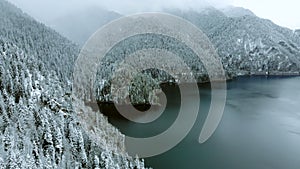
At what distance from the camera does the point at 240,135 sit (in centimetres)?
9612

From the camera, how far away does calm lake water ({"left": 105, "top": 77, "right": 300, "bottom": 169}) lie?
7506 centimetres

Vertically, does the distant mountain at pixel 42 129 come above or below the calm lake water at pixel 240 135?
above

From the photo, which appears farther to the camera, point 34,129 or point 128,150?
point 128,150

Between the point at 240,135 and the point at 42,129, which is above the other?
the point at 42,129

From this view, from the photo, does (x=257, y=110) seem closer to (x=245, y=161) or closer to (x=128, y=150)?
(x=245, y=161)

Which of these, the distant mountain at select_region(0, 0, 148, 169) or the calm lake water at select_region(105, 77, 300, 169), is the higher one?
the distant mountain at select_region(0, 0, 148, 169)

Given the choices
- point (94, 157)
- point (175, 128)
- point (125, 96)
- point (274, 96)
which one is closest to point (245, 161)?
point (175, 128)

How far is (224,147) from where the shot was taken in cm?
8456

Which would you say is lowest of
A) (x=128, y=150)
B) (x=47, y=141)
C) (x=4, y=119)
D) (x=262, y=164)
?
(x=262, y=164)

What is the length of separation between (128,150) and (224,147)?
28.2m

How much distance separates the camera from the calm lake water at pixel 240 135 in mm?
75062

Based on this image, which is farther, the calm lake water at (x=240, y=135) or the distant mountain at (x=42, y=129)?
the calm lake water at (x=240, y=135)

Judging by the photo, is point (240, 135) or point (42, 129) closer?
point (42, 129)

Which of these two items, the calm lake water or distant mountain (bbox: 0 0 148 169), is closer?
distant mountain (bbox: 0 0 148 169)
